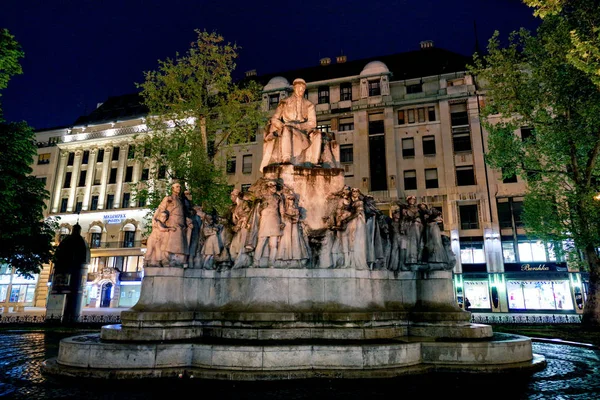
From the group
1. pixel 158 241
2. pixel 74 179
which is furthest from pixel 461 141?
pixel 74 179

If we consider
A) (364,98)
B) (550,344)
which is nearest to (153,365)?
(550,344)

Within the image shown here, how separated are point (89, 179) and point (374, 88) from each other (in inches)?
1397

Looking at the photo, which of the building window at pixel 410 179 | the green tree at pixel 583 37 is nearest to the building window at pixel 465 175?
the building window at pixel 410 179

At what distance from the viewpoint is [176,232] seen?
979 centimetres

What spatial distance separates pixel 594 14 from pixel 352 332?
13.9m

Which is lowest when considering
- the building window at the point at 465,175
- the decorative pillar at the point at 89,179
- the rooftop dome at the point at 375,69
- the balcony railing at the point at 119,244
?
the balcony railing at the point at 119,244

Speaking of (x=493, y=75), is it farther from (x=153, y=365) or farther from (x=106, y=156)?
(x=106, y=156)

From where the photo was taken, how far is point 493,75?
23.9 metres

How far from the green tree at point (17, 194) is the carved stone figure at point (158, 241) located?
502 inches

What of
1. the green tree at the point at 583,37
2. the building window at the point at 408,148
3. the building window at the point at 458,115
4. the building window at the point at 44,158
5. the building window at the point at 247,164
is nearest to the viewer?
the green tree at the point at 583,37

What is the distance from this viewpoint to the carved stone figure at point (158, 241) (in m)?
9.60

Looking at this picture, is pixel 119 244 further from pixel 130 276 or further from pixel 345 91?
pixel 345 91

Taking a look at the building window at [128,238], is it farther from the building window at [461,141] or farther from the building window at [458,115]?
the building window at [458,115]

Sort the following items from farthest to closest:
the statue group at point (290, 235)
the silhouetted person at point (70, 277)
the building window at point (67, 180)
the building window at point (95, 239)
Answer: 1. the building window at point (67, 180)
2. the building window at point (95, 239)
3. the silhouetted person at point (70, 277)
4. the statue group at point (290, 235)
